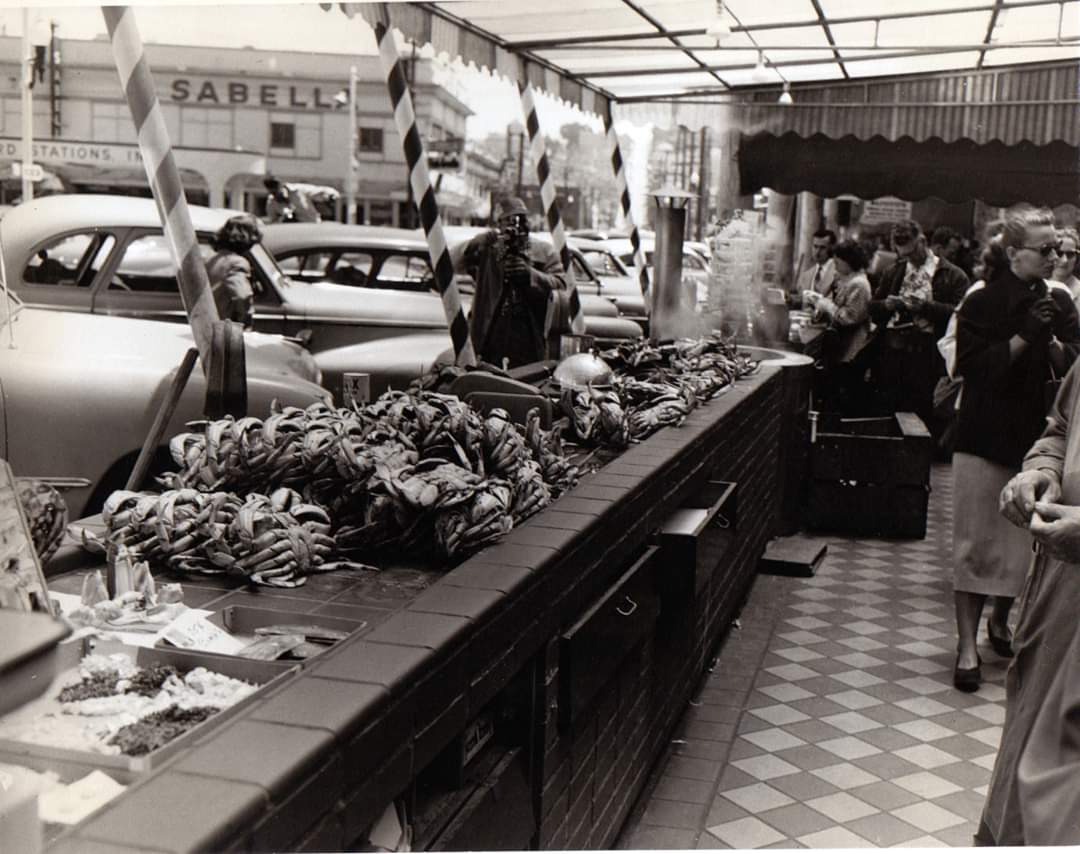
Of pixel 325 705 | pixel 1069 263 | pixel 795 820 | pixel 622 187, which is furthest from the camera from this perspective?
pixel 622 187

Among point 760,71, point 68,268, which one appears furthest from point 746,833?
point 760,71

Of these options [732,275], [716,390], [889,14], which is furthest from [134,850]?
[732,275]

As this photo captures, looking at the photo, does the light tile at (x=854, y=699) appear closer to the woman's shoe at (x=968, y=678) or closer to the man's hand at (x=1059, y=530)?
the woman's shoe at (x=968, y=678)

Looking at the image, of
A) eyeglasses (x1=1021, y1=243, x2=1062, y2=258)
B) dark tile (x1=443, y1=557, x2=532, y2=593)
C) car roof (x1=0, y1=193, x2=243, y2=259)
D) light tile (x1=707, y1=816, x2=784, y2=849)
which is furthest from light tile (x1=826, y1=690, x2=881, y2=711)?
car roof (x1=0, y1=193, x2=243, y2=259)

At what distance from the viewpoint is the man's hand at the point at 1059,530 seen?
2.04 meters

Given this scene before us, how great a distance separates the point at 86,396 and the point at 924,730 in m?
3.00

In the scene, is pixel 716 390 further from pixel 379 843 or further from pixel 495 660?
pixel 379 843

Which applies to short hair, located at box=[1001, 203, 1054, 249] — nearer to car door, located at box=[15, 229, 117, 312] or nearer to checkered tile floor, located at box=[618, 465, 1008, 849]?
checkered tile floor, located at box=[618, 465, 1008, 849]

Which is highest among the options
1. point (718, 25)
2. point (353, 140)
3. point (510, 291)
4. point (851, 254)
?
point (353, 140)

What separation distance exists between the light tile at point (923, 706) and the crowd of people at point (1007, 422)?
0.75ft

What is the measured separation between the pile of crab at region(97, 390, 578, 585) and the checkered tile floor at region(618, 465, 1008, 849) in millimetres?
1190

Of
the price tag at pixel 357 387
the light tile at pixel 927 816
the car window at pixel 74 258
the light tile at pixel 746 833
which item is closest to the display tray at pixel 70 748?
the price tag at pixel 357 387

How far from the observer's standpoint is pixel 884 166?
7438 mm

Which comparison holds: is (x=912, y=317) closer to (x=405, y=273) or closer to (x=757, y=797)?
(x=405, y=273)
